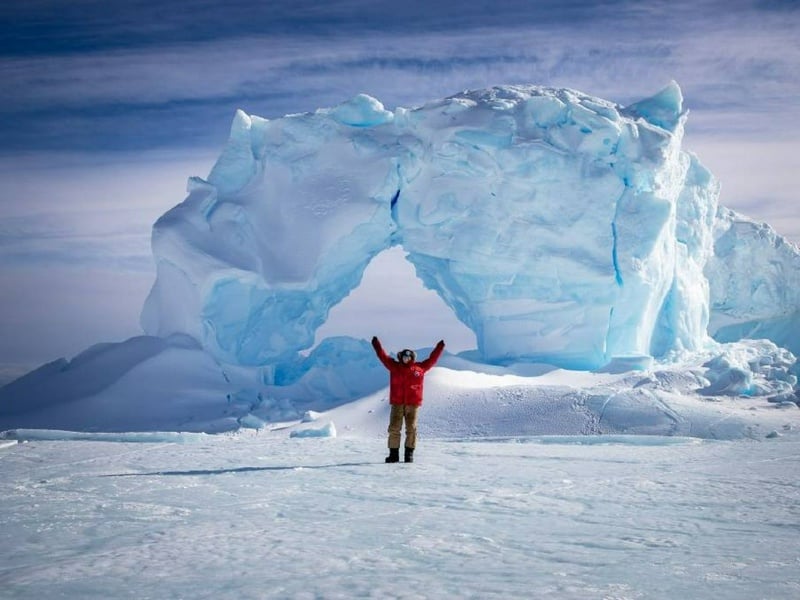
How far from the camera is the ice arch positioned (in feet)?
43.2

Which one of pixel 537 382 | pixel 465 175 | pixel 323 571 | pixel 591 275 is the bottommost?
pixel 323 571

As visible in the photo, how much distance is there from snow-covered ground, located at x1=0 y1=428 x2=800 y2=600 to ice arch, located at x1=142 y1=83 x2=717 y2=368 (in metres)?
6.50

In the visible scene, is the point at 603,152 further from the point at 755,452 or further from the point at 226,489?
the point at 226,489

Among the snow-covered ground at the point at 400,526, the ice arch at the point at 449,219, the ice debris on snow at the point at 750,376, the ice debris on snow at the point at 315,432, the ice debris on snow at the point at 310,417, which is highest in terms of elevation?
the ice arch at the point at 449,219

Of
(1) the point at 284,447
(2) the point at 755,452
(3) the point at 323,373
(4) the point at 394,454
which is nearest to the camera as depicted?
(4) the point at 394,454

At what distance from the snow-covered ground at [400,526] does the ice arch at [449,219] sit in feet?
21.3

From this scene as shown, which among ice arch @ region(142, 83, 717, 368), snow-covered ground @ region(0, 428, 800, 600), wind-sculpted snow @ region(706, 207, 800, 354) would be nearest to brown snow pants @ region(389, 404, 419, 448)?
snow-covered ground @ region(0, 428, 800, 600)

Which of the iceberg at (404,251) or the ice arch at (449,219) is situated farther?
the ice arch at (449,219)

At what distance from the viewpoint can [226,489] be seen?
17.1 ft

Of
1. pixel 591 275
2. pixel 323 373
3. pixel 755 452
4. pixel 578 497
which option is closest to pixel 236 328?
pixel 323 373

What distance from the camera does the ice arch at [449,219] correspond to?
1318 centimetres

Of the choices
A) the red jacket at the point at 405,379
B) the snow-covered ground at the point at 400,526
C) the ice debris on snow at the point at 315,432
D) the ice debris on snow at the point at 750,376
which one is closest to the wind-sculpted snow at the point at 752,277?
the ice debris on snow at the point at 750,376

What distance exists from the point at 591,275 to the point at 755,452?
6.25 meters

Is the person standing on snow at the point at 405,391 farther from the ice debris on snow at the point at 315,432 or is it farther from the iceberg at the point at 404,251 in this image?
the iceberg at the point at 404,251
